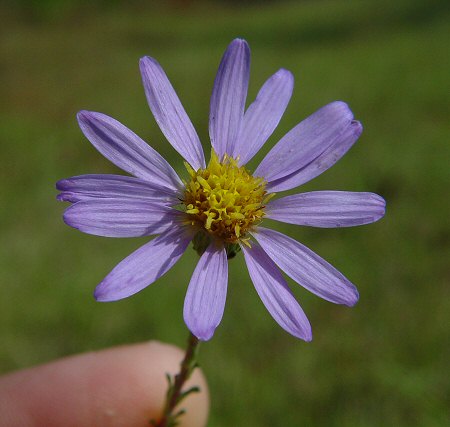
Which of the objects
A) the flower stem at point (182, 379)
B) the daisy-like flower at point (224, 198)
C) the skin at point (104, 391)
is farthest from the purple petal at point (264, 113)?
the skin at point (104, 391)

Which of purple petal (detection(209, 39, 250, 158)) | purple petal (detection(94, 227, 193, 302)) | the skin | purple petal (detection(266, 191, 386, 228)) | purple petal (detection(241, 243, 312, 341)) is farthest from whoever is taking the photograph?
the skin

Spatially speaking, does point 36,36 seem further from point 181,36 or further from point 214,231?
A: point 214,231

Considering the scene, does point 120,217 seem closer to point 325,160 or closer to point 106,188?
point 106,188

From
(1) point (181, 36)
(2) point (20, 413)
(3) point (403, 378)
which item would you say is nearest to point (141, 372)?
(2) point (20, 413)

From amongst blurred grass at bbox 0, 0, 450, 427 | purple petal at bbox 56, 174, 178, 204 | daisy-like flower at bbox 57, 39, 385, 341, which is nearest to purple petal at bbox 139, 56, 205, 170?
daisy-like flower at bbox 57, 39, 385, 341

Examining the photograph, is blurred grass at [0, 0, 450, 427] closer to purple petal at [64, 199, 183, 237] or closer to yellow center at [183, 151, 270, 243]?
yellow center at [183, 151, 270, 243]
